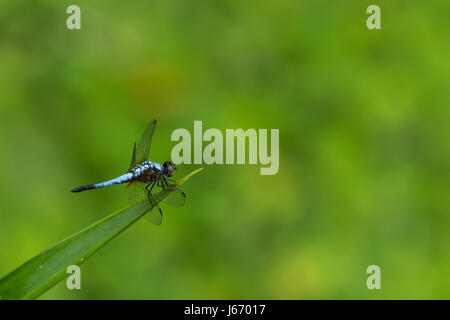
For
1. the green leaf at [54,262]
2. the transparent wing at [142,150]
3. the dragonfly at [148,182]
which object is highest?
the transparent wing at [142,150]

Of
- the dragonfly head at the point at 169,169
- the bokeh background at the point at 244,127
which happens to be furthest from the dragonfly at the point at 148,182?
the bokeh background at the point at 244,127

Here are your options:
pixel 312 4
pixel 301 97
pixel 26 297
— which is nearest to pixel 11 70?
pixel 301 97

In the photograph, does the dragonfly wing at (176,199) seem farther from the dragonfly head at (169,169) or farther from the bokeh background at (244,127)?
the bokeh background at (244,127)

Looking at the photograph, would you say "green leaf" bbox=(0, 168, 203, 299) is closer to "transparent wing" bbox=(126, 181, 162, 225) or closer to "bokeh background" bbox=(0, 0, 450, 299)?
"transparent wing" bbox=(126, 181, 162, 225)

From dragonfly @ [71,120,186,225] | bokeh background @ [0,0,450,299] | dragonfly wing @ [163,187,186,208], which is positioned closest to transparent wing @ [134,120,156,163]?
dragonfly @ [71,120,186,225]

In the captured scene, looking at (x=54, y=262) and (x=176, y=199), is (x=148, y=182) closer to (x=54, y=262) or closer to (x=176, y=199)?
(x=176, y=199)

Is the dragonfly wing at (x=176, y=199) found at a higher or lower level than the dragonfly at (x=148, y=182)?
lower

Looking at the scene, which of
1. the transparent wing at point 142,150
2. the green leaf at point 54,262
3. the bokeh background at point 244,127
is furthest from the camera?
the bokeh background at point 244,127

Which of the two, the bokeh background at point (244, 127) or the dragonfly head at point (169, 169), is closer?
the dragonfly head at point (169, 169)

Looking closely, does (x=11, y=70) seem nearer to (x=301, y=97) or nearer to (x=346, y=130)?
(x=301, y=97)
